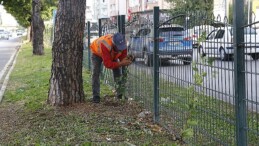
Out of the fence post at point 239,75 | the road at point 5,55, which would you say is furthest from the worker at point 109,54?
the road at point 5,55

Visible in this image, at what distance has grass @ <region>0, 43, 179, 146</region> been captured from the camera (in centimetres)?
582

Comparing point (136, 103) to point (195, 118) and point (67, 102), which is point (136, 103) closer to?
point (67, 102)

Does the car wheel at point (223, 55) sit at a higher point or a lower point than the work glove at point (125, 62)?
higher

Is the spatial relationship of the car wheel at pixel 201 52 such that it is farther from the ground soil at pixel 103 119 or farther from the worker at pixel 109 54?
the worker at pixel 109 54

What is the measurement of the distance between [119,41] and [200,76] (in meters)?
2.98

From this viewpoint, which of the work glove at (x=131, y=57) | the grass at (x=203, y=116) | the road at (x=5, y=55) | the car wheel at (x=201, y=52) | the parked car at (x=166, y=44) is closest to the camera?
the grass at (x=203, y=116)

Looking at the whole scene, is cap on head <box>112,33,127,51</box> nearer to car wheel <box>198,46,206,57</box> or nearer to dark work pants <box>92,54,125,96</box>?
dark work pants <box>92,54,125,96</box>

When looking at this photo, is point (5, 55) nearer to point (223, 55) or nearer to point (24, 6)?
point (24, 6)

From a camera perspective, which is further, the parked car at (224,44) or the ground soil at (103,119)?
the ground soil at (103,119)

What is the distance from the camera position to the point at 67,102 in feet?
25.2

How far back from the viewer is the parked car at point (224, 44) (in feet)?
12.5

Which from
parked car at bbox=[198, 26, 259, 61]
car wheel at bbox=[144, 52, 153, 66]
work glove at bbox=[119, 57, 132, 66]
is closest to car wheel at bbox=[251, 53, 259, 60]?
parked car at bbox=[198, 26, 259, 61]

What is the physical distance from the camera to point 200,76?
181 inches

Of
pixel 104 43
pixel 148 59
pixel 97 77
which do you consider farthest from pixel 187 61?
pixel 97 77
